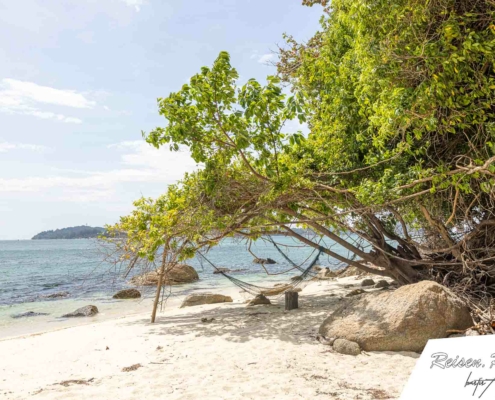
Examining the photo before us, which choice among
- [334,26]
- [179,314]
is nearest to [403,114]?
[334,26]

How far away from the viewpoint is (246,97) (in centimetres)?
680

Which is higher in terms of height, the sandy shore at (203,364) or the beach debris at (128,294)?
the sandy shore at (203,364)

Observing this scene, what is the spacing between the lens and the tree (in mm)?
5395

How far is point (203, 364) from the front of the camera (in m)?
5.80

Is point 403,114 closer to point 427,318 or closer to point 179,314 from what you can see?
point 427,318

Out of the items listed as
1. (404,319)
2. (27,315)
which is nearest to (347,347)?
(404,319)

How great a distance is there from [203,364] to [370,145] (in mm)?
4815

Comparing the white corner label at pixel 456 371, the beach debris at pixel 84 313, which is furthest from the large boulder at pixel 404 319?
the beach debris at pixel 84 313

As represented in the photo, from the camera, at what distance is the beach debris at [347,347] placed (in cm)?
595

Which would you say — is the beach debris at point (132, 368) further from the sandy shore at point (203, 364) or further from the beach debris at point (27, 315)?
the beach debris at point (27, 315)

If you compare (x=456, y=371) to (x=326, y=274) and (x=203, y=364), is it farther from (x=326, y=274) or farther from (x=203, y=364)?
(x=326, y=274)

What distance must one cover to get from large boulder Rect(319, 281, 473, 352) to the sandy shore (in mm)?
220

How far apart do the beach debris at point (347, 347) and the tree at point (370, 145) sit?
7.19 ft
